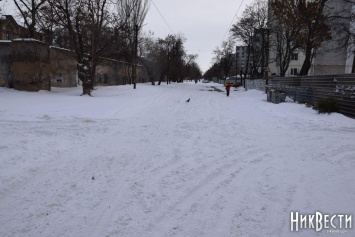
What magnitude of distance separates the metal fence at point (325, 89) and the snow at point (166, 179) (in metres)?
4.09

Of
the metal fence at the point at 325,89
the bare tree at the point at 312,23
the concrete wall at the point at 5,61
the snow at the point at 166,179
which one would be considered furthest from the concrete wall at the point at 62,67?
the bare tree at the point at 312,23

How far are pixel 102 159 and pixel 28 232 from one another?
2.71 m

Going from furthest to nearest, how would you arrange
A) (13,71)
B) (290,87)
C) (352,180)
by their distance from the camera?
(290,87), (13,71), (352,180)

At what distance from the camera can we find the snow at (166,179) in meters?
3.38

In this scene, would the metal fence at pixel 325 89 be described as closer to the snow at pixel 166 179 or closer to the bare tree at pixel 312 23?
the snow at pixel 166 179

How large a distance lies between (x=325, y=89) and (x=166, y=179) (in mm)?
12868

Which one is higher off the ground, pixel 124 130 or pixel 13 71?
pixel 13 71

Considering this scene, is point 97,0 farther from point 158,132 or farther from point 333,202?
point 333,202

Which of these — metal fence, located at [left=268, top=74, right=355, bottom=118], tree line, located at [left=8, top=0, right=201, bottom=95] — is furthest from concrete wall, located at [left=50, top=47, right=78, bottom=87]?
metal fence, located at [left=268, top=74, right=355, bottom=118]

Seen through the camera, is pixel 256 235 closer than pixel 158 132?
Yes

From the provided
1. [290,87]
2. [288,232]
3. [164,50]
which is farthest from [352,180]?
[164,50]

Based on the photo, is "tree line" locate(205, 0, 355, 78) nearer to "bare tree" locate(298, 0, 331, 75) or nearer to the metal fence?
"bare tree" locate(298, 0, 331, 75)

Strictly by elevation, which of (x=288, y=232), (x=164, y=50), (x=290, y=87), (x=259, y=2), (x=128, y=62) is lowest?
(x=288, y=232)

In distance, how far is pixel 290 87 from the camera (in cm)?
2053
